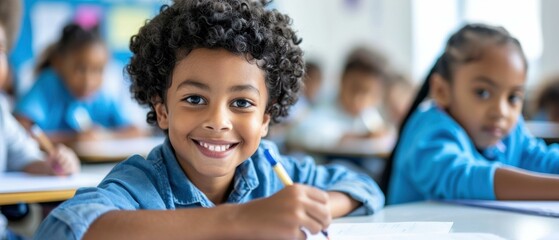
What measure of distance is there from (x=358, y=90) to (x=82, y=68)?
1.53 metres

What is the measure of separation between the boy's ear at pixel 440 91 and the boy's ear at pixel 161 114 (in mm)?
763

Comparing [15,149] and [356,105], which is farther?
[356,105]

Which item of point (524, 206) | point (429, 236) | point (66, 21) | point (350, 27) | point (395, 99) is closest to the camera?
point (429, 236)

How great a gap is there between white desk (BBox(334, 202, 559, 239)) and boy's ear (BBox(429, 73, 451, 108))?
0.36 metres

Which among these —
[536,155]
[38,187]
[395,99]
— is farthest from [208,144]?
[395,99]

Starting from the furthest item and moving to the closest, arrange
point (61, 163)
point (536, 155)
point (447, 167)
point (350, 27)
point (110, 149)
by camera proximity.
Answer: point (350, 27), point (110, 149), point (61, 163), point (536, 155), point (447, 167)

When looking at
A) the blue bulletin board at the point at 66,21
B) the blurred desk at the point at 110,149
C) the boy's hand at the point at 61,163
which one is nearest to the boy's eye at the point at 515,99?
the boy's hand at the point at 61,163

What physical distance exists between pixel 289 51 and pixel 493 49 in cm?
57

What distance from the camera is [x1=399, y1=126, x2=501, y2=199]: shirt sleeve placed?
1.38m

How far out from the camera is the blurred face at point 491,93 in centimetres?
152

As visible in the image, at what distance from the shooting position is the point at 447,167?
1.43 m

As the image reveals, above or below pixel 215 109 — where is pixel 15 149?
below

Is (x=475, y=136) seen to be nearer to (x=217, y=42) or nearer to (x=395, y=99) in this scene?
(x=217, y=42)

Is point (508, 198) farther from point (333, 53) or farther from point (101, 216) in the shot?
point (333, 53)
